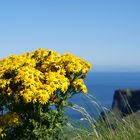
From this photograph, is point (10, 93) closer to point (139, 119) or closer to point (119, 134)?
point (119, 134)

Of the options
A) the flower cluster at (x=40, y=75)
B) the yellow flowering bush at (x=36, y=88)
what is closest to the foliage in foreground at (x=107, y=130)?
the yellow flowering bush at (x=36, y=88)

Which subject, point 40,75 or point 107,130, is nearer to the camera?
point 40,75

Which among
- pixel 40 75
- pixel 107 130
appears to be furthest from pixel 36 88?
pixel 107 130

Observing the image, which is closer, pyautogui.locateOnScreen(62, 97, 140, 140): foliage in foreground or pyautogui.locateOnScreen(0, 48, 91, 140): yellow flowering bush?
pyautogui.locateOnScreen(0, 48, 91, 140): yellow flowering bush

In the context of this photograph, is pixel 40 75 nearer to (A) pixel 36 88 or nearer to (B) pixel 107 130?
(A) pixel 36 88

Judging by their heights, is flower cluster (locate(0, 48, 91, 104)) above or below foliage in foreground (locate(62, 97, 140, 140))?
above

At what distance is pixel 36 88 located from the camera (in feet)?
28.7

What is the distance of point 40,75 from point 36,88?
353 mm

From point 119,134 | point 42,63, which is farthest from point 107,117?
point 42,63

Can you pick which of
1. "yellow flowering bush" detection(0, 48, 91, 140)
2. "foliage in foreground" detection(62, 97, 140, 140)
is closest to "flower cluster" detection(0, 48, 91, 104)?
"yellow flowering bush" detection(0, 48, 91, 140)

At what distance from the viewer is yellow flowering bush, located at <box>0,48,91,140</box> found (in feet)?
28.9

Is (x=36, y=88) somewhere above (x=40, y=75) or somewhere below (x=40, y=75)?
below

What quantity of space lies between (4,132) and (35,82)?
1.15 meters

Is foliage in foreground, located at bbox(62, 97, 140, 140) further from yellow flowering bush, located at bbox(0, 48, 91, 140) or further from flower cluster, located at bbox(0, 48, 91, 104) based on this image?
flower cluster, located at bbox(0, 48, 91, 104)
